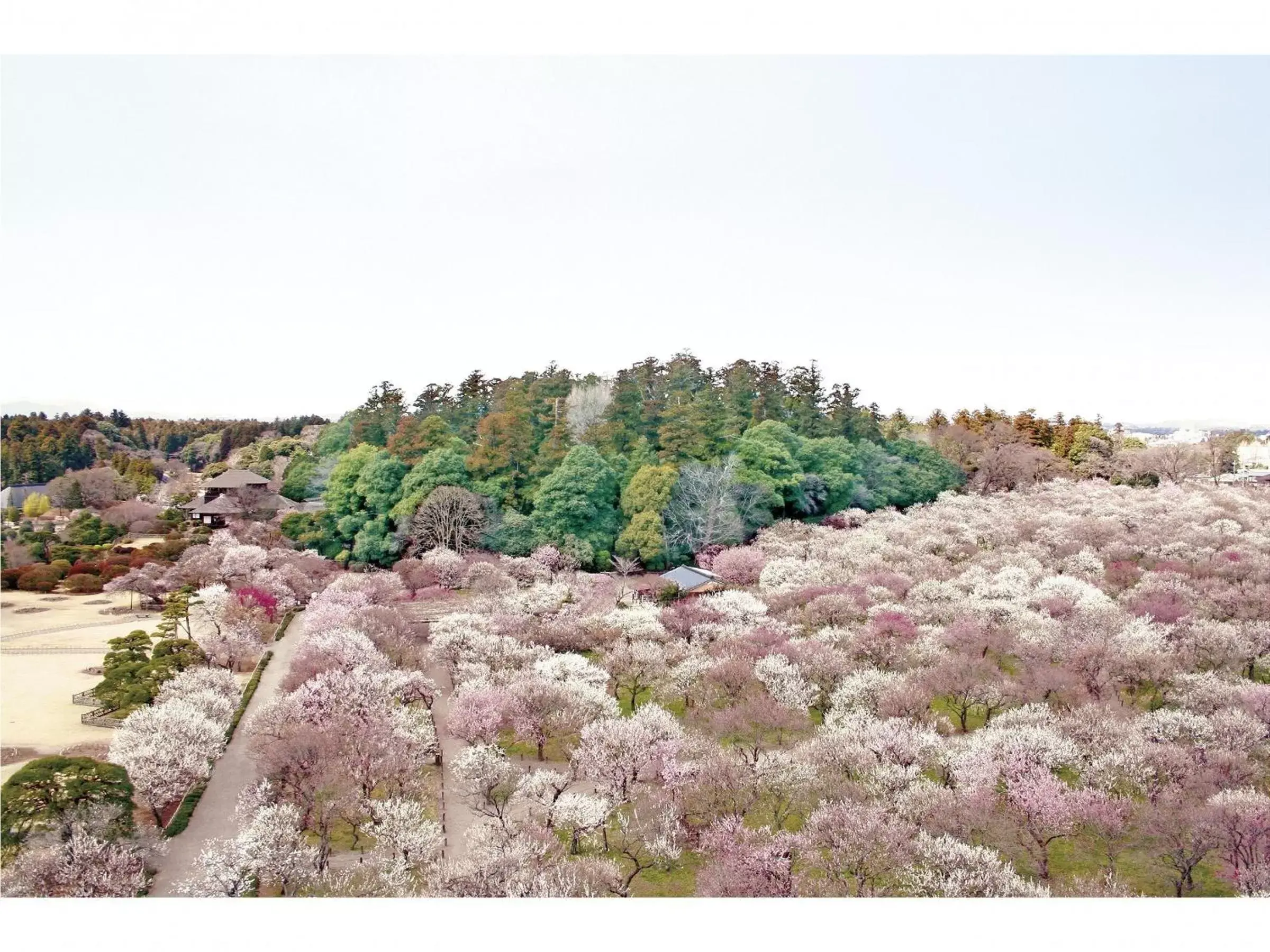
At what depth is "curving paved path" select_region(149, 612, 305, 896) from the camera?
24.4ft

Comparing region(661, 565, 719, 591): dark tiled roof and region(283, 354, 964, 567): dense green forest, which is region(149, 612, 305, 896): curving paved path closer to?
region(283, 354, 964, 567): dense green forest

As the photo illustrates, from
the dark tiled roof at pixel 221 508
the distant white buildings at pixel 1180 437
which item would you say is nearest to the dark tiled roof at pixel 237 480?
the dark tiled roof at pixel 221 508

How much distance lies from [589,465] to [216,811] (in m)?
11.7

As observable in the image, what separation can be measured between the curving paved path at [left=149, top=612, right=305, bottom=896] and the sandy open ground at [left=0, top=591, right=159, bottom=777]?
2.01 meters

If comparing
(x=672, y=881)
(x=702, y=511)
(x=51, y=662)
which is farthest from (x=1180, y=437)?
(x=51, y=662)

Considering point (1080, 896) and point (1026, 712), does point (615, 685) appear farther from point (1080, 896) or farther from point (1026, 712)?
point (1080, 896)

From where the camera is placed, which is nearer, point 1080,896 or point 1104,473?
point 1080,896

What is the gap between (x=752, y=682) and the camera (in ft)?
35.2

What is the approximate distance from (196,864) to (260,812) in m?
0.98

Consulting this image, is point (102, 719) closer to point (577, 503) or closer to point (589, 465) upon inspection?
point (577, 503)

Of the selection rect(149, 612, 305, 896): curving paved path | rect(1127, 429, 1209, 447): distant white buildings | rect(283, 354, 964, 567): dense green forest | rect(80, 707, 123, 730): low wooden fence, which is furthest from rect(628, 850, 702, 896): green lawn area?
rect(1127, 429, 1209, 447): distant white buildings

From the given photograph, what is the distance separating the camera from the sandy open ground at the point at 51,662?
10438 millimetres

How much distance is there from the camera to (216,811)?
864 centimetres

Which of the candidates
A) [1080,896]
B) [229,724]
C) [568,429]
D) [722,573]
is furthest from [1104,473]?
[229,724]
